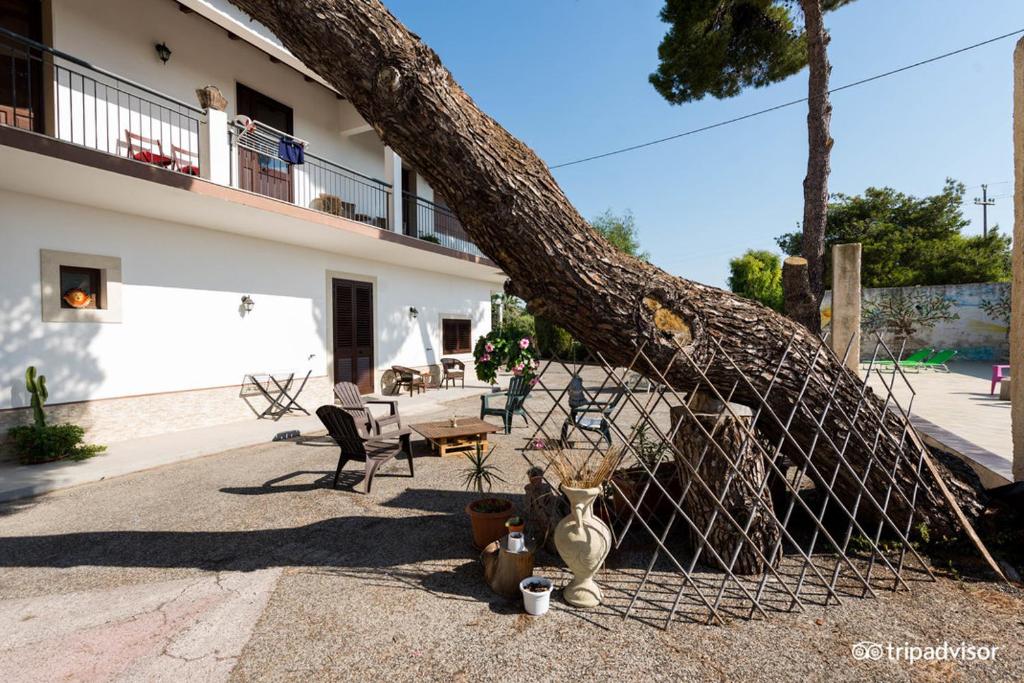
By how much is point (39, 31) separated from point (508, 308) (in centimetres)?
1682

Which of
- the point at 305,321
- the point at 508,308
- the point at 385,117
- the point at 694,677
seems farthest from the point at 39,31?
the point at 508,308

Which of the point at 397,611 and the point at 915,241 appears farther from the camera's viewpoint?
the point at 915,241

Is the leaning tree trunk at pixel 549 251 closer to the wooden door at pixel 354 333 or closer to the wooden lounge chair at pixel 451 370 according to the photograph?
the wooden door at pixel 354 333

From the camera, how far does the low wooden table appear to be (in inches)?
252

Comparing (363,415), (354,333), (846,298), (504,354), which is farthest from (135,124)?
(846,298)

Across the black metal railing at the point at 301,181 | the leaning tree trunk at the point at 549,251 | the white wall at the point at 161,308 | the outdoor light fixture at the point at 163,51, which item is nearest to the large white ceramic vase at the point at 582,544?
the leaning tree trunk at the point at 549,251

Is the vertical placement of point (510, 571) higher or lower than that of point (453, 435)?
lower

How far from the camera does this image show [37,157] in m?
5.22

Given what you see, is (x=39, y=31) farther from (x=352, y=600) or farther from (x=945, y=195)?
(x=945, y=195)

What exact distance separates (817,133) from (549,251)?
6.75 m

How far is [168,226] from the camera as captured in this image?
7762 millimetres

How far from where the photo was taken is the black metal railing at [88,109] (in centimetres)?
641

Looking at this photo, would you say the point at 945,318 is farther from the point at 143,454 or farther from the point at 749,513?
the point at 143,454

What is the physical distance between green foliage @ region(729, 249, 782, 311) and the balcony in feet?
74.5
